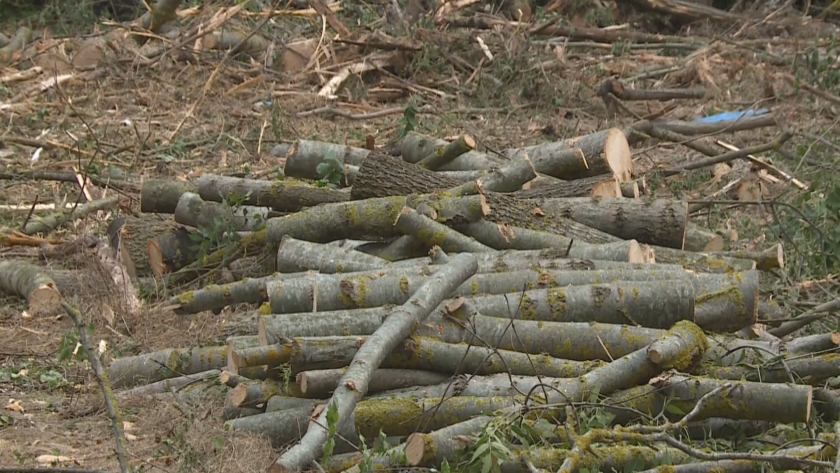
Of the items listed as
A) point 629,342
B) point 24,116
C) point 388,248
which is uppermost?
point 629,342

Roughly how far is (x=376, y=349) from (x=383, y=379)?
0.32 m

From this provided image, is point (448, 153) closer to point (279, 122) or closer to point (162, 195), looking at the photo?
point (162, 195)

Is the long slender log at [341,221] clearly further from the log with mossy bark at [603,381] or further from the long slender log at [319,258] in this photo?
the log with mossy bark at [603,381]

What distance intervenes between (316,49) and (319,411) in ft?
28.5

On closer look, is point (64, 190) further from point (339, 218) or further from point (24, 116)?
point (339, 218)

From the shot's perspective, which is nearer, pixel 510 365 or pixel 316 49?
pixel 510 365

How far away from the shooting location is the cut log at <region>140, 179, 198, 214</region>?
309 inches

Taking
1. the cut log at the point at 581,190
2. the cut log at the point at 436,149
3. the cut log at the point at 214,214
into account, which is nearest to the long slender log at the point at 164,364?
the cut log at the point at 214,214

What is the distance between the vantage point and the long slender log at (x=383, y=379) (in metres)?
4.64

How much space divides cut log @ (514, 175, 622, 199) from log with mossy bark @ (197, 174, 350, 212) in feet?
4.27

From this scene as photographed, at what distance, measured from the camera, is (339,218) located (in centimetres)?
655

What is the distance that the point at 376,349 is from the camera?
4.50 meters

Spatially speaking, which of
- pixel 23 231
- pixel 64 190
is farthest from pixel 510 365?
pixel 64 190

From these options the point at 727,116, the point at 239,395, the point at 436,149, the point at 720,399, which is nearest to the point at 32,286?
the point at 239,395
